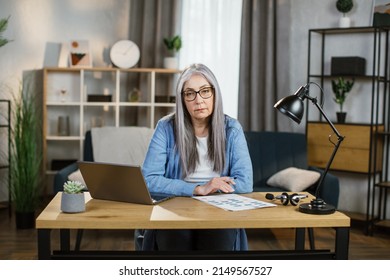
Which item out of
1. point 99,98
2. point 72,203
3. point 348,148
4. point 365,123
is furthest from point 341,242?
point 99,98

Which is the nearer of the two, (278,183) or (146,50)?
(278,183)

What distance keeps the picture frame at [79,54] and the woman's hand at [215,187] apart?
3490 millimetres

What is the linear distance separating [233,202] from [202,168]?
0.42 meters

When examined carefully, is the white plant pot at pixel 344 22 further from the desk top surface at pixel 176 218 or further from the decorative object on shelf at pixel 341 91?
the desk top surface at pixel 176 218

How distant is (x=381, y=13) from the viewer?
497 cm

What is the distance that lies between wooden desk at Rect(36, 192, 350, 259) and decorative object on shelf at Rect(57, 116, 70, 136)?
3.55 metres

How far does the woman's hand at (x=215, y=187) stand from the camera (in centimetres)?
250

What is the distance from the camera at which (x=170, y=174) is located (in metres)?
2.75

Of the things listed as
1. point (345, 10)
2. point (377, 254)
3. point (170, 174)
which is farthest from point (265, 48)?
point (170, 174)

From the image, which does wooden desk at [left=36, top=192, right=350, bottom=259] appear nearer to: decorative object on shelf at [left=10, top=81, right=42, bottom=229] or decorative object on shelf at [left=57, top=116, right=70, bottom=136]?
decorative object on shelf at [left=10, top=81, right=42, bottom=229]

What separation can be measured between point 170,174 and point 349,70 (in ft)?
8.69

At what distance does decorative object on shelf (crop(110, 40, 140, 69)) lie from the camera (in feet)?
18.8

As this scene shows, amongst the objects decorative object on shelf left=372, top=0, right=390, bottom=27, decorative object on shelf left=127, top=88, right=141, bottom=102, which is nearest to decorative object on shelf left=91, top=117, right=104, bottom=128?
decorative object on shelf left=127, top=88, right=141, bottom=102
